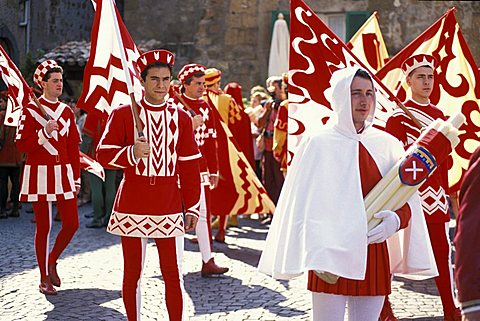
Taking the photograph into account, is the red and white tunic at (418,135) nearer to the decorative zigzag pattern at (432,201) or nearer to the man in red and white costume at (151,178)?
the decorative zigzag pattern at (432,201)

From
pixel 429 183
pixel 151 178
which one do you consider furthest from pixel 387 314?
pixel 151 178

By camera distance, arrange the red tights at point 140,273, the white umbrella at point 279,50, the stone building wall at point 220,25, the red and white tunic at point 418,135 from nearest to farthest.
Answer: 1. the red tights at point 140,273
2. the red and white tunic at point 418,135
3. the white umbrella at point 279,50
4. the stone building wall at point 220,25

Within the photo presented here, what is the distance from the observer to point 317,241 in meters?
4.20

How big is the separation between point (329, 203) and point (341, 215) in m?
0.08

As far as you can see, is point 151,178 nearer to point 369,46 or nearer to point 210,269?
point 210,269

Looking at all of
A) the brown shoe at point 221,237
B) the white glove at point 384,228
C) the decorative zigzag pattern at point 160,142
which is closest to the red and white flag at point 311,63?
the decorative zigzag pattern at point 160,142

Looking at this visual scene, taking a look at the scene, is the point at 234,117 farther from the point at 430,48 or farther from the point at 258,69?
the point at 258,69

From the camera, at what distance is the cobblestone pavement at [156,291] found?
263 inches

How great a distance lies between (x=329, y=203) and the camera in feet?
13.9

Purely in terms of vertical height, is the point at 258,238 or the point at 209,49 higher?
the point at 209,49

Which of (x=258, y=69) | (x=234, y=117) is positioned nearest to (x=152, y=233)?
(x=234, y=117)

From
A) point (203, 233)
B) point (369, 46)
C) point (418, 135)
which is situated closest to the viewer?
point (418, 135)

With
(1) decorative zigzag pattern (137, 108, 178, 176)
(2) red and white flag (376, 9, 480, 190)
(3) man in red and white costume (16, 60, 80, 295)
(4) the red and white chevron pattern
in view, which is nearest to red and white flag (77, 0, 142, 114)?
(1) decorative zigzag pattern (137, 108, 178, 176)

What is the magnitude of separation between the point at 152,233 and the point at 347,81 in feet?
5.34
